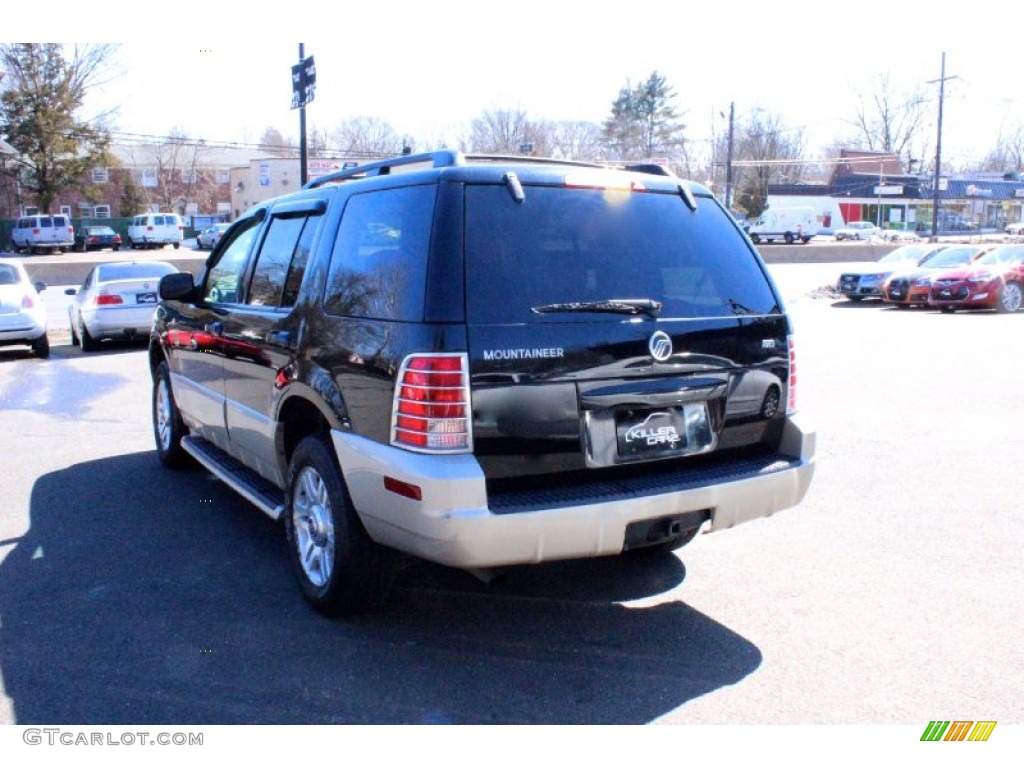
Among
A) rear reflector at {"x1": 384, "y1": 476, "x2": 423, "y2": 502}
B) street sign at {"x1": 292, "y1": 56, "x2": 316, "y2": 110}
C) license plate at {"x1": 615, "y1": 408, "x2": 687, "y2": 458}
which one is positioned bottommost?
rear reflector at {"x1": 384, "y1": 476, "x2": 423, "y2": 502}

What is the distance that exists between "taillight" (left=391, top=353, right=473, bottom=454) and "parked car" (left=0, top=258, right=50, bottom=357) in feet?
38.2

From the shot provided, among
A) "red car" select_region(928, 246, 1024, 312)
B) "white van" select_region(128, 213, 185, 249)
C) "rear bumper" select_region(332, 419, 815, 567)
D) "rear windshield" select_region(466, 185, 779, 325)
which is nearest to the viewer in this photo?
"rear bumper" select_region(332, 419, 815, 567)

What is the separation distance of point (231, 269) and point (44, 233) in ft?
163

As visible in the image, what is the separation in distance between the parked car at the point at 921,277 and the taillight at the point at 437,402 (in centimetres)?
1912

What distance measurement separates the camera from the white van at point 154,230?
54.4m

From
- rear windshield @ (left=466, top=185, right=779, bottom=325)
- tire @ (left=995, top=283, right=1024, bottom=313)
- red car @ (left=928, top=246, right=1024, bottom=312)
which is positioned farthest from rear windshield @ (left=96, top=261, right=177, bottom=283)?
tire @ (left=995, top=283, right=1024, bottom=313)

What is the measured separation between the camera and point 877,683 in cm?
366

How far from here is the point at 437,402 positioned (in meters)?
3.50

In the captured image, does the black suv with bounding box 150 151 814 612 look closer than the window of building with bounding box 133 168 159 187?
Yes

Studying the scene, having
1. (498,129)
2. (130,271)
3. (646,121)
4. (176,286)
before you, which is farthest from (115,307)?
(646,121)

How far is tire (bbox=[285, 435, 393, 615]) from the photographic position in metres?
4.01

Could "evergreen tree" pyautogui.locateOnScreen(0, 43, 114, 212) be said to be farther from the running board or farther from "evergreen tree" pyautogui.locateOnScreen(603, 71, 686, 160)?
the running board

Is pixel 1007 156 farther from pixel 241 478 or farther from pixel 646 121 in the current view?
pixel 241 478

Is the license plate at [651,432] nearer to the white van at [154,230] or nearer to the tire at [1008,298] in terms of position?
the tire at [1008,298]
